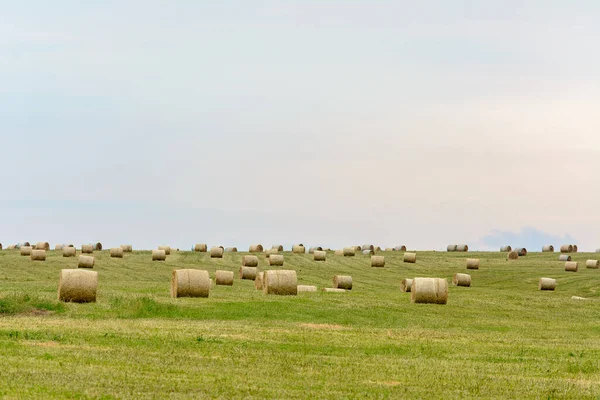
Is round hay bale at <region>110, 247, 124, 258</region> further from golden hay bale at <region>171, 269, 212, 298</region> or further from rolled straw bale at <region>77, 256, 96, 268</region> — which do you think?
golden hay bale at <region>171, 269, 212, 298</region>

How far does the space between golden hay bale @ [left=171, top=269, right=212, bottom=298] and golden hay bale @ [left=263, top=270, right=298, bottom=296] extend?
13.7 ft

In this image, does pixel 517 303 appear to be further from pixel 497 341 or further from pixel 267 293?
pixel 497 341

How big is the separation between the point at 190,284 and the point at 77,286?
586 centimetres

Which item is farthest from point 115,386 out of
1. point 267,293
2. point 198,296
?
point 267,293

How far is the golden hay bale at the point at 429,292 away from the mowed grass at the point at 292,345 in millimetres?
711

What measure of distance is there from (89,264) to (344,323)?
35.1 meters

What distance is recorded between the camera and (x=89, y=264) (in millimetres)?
70438

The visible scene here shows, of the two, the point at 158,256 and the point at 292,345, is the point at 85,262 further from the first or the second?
the point at 292,345

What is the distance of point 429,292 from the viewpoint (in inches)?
1916

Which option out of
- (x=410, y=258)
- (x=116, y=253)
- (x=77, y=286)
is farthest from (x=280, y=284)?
(x=410, y=258)

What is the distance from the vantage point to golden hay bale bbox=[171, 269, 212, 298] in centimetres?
4462

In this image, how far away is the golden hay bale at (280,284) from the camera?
48.4m

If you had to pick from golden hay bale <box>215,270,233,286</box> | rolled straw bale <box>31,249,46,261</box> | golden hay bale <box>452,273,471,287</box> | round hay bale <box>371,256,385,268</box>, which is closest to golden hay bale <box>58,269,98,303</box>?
golden hay bale <box>215,270,233,286</box>

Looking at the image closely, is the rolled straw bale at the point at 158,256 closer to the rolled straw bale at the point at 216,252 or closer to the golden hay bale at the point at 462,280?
the rolled straw bale at the point at 216,252
